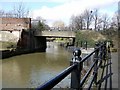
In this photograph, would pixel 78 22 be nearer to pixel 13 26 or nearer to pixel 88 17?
pixel 88 17

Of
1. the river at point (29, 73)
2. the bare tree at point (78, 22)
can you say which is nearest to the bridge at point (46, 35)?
the bare tree at point (78, 22)

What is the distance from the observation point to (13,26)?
41500mm

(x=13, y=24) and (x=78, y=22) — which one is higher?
(x=78, y=22)

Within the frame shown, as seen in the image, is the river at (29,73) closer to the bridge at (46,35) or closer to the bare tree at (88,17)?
the bridge at (46,35)

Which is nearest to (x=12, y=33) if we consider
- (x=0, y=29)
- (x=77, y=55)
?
(x=0, y=29)

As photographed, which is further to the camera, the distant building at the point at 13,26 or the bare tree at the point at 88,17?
the bare tree at the point at 88,17

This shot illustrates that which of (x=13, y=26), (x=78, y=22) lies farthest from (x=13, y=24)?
(x=78, y=22)

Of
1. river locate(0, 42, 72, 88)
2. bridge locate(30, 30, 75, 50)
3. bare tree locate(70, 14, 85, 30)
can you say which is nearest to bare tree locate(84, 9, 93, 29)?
bare tree locate(70, 14, 85, 30)

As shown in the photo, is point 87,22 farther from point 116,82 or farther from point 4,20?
point 116,82

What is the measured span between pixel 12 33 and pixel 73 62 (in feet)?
125

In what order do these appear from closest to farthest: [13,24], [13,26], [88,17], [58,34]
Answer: [58,34] < [13,26] < [13,24] < [88,17]

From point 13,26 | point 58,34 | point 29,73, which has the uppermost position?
point 13,26

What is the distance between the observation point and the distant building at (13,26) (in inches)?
1559

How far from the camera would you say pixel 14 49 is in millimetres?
34625
